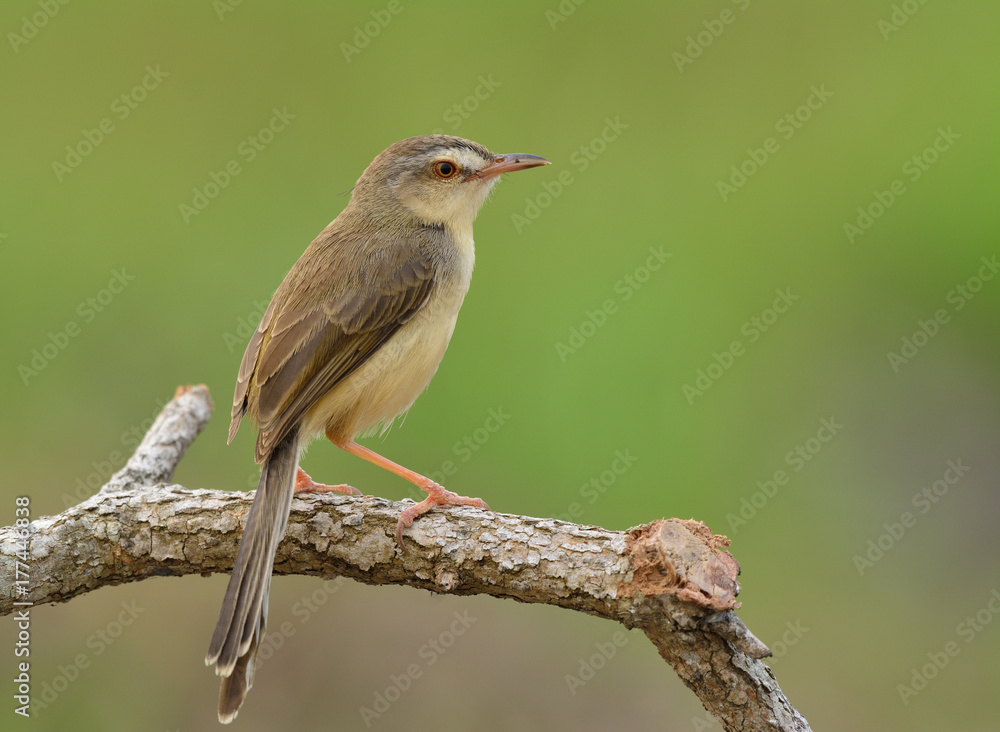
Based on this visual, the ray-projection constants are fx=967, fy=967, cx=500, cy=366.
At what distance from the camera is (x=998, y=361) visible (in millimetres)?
8984

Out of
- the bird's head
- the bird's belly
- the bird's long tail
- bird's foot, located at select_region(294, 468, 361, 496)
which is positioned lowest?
the bird's long tail

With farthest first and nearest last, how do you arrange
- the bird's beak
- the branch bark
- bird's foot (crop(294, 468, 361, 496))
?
the bird's beak
bird's foot (crop(294, 468, 361, 496))
the branch bark

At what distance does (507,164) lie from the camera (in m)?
5.78

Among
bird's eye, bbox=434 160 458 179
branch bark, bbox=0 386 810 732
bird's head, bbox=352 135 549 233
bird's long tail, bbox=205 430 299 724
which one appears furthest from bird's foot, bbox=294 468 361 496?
bird's eye, bbox=434 160 458 179

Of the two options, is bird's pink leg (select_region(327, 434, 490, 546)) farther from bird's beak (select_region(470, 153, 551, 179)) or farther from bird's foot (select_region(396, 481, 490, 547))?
bird's beak (select_region(470, 153, 551, 179))

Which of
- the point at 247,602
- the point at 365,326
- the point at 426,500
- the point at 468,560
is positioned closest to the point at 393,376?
the point at 365,326

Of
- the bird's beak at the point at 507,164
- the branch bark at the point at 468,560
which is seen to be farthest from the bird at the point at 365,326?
the branch bark at the point at 468,560

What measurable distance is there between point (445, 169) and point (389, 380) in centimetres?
141

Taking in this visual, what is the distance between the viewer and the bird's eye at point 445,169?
5.68 metres

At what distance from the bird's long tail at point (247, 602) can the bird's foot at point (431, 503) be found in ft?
1.71

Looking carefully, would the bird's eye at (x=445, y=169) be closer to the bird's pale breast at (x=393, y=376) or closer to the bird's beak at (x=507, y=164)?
the bird's beak at (x=507, y=164)

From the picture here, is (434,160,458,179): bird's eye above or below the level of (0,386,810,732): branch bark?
above

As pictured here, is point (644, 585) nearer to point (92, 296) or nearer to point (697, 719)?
point (697, 719)

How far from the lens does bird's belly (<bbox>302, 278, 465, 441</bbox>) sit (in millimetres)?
5022
